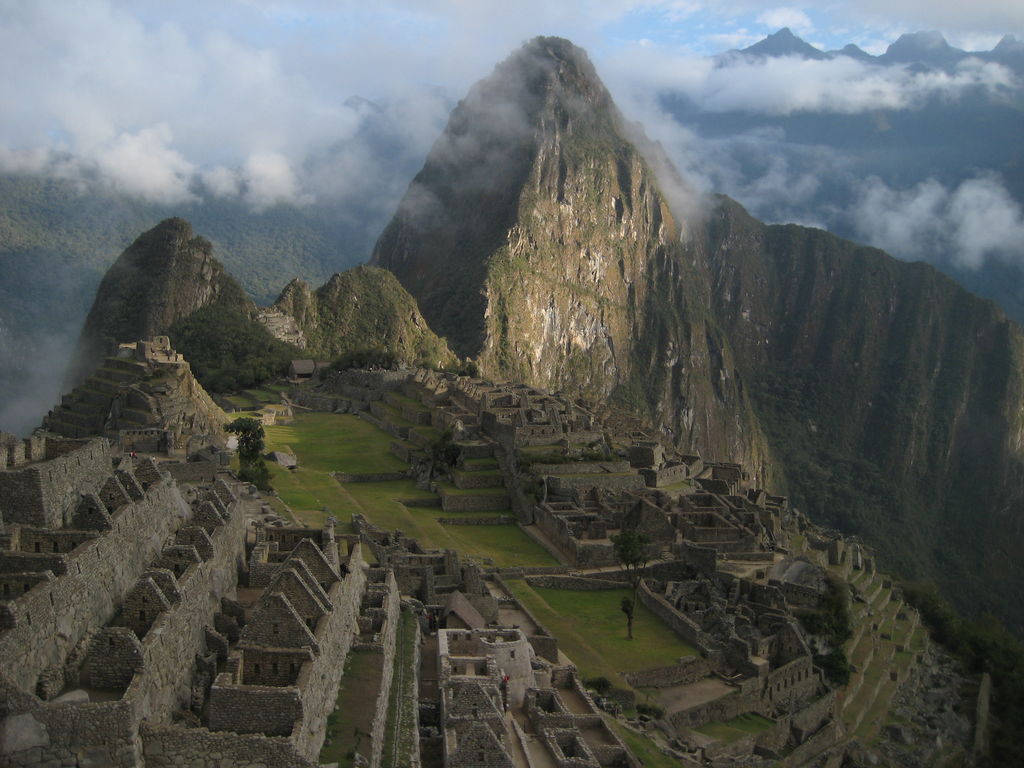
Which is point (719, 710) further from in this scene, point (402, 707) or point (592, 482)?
point (592, 482)

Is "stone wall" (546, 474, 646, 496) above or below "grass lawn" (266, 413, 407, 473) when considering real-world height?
below

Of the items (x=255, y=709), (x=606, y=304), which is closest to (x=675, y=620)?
(x=255, y=709)

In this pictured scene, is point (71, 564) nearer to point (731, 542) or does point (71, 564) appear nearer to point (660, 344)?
point (731, 542)

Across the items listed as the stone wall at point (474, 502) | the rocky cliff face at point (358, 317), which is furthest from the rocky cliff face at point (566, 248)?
the stone wall at point (474, 502)

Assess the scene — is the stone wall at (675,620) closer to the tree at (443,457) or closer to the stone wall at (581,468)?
the stone wall at (581,468)

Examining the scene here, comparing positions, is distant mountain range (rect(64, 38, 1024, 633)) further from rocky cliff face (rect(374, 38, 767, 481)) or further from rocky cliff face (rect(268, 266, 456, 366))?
rocky cliff face (rect(268, 266, 456, 366))

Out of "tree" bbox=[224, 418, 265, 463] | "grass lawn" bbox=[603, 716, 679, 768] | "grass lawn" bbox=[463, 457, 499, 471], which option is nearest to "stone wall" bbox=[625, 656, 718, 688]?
"grass lawn" bbox=[603, 716, 679, 768]
